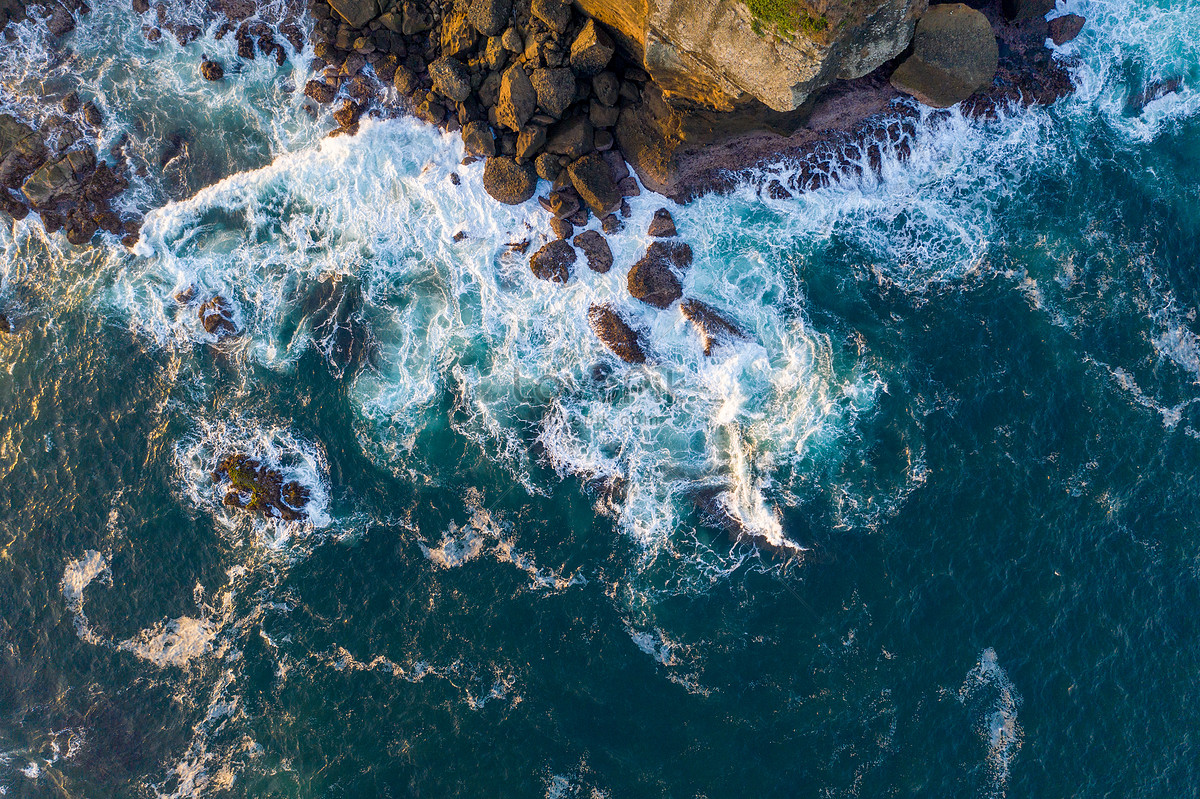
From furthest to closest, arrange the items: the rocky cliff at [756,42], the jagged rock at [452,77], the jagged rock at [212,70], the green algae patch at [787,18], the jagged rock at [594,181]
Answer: the jagged rock at [212,70], the jagged rock at [594,181], the jagged rock at [452,77], the rocky cliff at [756,42], the green algae patch at [787,18]

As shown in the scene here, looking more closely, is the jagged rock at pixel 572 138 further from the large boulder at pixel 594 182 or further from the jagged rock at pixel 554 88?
the jagged rock at pixel 554 88

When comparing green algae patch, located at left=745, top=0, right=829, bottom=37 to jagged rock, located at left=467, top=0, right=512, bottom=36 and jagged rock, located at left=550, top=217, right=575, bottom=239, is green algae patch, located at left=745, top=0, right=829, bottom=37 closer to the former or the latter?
jagged rock, located at left=467, top=0, right=512, bottom=36

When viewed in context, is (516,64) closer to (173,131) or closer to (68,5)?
(173,131)

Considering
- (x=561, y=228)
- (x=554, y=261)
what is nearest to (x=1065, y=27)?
(x=561, y=228)

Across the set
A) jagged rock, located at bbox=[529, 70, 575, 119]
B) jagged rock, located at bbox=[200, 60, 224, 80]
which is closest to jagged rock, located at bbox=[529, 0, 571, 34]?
jagged rock, located at bbox=[529, 70, 575, 119]

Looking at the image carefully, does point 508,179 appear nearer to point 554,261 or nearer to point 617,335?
point 554,261

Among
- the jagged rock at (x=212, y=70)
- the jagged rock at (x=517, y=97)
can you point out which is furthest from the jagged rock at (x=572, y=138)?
the jagged rock at (x=212, y=70)

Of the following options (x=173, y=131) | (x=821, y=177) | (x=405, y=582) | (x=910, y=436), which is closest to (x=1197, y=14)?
(x=821, y=177)
